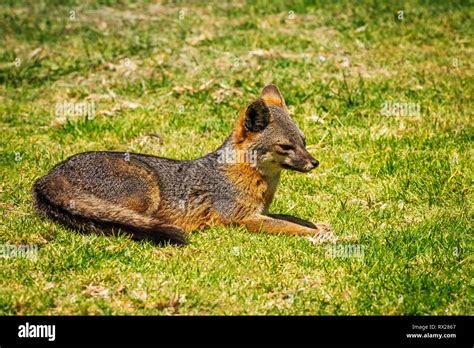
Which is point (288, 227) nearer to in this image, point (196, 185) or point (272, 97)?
point (196, 185)

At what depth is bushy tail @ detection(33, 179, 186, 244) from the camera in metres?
7.50

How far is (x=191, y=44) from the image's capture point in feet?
45.6

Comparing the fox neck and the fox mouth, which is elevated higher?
the fox mouth

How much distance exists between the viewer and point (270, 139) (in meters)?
8.19

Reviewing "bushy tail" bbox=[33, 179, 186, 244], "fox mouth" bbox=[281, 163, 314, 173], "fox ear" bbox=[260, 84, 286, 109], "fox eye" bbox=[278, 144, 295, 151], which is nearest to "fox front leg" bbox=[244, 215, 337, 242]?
"fox mouth" bbox=[281, 163, 314, 173]

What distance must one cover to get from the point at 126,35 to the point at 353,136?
5.79 meters

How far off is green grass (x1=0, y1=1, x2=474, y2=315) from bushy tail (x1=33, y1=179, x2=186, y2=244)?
0.10 metres

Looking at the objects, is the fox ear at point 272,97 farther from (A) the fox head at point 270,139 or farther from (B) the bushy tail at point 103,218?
(B) the bushy tail at point 103,218

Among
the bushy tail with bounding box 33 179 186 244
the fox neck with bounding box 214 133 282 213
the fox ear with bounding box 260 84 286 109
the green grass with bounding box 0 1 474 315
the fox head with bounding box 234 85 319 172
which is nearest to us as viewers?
the green grass with bounding box 0 1 474 315

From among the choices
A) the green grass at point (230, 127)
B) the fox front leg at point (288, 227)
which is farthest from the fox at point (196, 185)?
the green grass at point (230, 127)

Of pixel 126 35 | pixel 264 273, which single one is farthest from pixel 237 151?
pixel 126 35

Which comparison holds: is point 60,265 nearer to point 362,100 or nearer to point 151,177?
point 151,177

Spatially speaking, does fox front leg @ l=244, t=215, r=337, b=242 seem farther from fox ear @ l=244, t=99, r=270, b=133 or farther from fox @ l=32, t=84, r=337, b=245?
fox ear @ l=244, t=99, r=270, b=133
